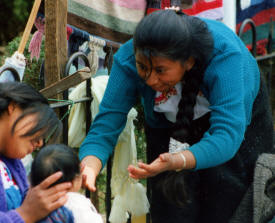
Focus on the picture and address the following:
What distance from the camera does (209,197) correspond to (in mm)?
2199

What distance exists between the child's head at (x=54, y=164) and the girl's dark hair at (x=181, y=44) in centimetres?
54

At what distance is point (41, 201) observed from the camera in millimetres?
1408

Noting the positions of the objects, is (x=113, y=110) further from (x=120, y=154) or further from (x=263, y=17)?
(x=263, y=17)

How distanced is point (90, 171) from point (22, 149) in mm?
415

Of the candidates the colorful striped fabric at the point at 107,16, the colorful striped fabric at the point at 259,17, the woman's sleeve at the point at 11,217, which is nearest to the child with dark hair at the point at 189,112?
the woman's sleeve at the point at 11,217

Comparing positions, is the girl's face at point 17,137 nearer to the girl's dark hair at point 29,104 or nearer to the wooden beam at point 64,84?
the girl's dark hair at point 29,104

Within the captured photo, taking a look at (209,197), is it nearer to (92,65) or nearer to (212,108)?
(212,108)

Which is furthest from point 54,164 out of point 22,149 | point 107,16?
point 107,16

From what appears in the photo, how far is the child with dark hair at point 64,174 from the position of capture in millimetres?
1503

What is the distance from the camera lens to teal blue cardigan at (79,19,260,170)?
181 centimetres

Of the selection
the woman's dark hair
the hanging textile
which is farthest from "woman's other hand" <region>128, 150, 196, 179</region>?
the hanging textile

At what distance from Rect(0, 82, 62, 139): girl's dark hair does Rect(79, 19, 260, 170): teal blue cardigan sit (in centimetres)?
46

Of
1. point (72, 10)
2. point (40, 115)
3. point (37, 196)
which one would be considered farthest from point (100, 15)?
point (37, 196)

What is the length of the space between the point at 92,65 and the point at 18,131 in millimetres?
1217
